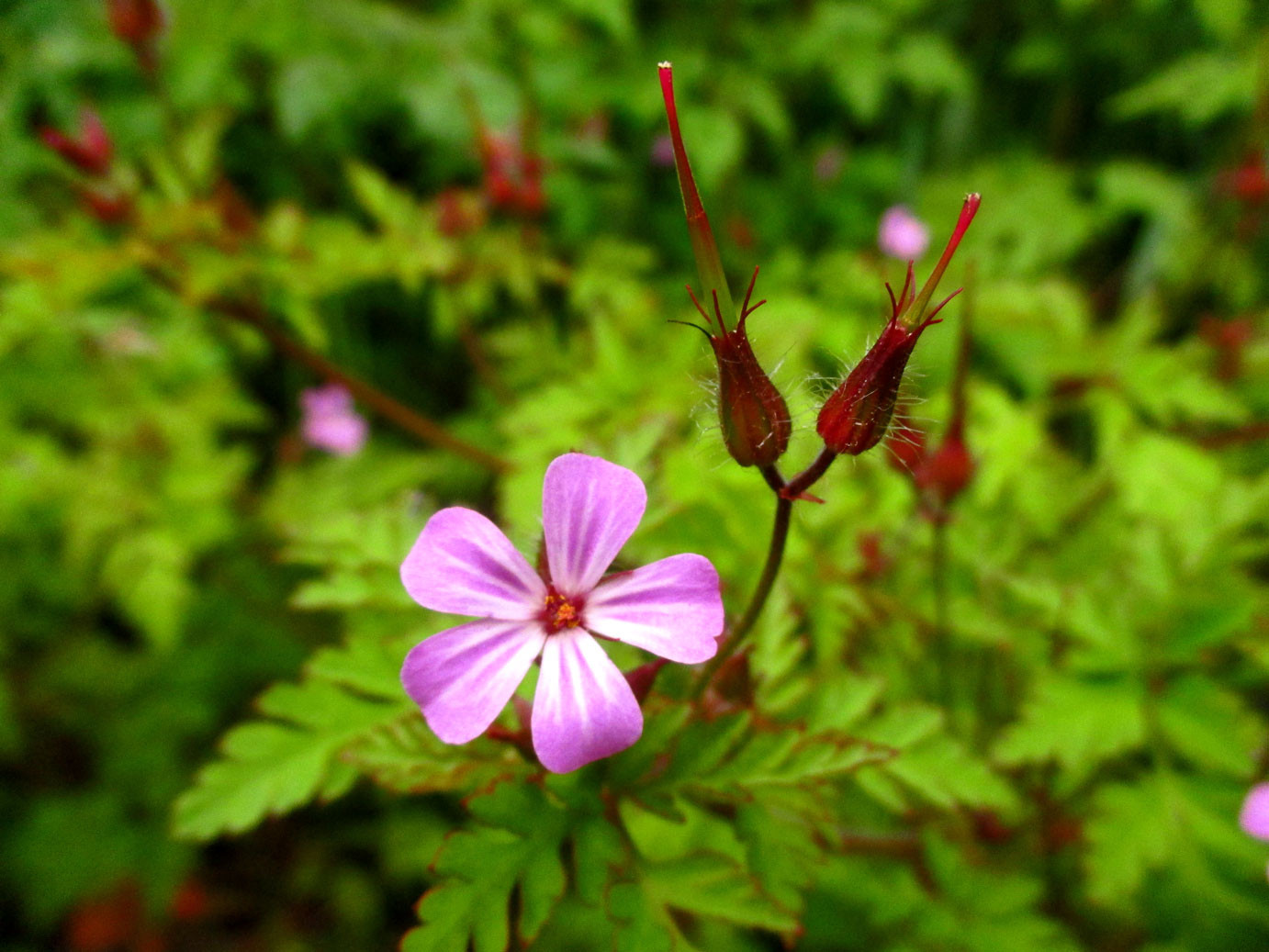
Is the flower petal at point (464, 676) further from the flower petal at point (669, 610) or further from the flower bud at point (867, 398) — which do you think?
the flower bud at point (867, 398)

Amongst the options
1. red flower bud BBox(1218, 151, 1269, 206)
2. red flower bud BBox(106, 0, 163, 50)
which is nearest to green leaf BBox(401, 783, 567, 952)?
red flower bud BBox(106, 0, 163, 50)

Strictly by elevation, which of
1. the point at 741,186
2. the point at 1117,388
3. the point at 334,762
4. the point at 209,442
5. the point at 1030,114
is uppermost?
the point at 1030,114

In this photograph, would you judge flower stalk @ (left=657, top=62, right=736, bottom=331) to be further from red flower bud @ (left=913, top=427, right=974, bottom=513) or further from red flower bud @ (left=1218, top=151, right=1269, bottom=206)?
red flower bud @ (left=1218, top=151, right=1269, bottom=206)

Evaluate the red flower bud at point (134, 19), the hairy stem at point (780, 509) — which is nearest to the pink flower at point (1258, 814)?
the hairy stem at point (780, 509)

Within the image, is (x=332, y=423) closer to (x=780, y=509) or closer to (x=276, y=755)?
(x=276, y=755)

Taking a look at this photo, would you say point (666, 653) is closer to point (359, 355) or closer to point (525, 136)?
point (525, 136)

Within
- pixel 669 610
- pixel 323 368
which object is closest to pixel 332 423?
pixel 323 368

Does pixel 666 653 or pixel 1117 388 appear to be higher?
pixel 1117 388

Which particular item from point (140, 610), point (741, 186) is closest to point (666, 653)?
point (140, 610)
